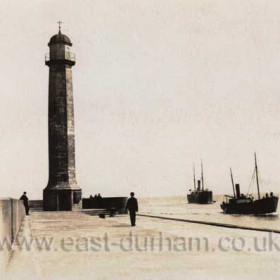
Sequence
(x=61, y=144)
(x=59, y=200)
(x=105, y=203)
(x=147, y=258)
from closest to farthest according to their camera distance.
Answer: (x=147, y=258)
(x=59, y=200)
(x=61, y=144)
(x=105, y=203)

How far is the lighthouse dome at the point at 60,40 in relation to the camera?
41.3 metres

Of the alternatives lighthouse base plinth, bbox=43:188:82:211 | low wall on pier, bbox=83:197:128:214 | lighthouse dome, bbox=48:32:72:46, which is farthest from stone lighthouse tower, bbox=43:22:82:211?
low wall on pier, bbox=83:197:128:214

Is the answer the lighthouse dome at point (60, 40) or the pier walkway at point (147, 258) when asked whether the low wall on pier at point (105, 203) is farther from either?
the pier walkway at point (147, 258)

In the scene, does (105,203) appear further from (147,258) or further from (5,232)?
(147,258)

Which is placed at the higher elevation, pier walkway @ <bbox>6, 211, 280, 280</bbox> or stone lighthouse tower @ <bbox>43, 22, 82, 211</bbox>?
stone lighthouse tower @ <bbox>43, 22, 82, 211</bbox>

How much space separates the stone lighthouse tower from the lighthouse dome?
1.51 m

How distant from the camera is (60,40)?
41312 mm

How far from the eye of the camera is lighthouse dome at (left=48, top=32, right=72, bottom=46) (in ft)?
136

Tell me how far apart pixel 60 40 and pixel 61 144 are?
8.84m

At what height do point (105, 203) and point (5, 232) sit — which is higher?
point (5, 232)

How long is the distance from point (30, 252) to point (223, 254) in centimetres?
390

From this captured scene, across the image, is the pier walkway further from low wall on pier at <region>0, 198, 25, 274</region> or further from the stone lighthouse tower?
the stone lighthouse tower

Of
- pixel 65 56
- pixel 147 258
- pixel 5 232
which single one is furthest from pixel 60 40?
pixel 147 258

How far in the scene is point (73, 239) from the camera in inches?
499
